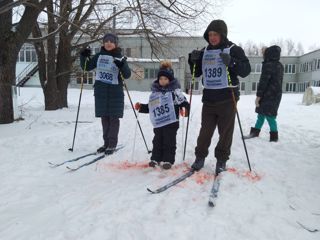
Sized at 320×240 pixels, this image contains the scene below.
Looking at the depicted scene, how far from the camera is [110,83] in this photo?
21.1 feet

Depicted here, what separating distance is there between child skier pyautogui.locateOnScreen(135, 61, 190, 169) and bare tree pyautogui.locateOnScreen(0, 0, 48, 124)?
233 inches

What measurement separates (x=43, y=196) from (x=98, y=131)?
4401 mm

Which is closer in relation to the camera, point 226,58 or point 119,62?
point 226,58

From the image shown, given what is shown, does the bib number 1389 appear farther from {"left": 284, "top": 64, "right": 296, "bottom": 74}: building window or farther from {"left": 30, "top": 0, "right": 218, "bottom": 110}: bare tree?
{"left": 284, "top": 64, "right": 296, "bottom": 74}: building window

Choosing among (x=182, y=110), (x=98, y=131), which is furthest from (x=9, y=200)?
(x=98, y=131)

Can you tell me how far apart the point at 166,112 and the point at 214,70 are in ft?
3.14

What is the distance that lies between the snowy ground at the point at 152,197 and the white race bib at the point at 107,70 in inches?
52.5

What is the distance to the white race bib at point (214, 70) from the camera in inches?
204

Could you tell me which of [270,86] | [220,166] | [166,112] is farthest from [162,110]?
[270,86]

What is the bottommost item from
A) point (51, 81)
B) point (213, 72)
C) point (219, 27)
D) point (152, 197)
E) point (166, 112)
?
point (152, 197)

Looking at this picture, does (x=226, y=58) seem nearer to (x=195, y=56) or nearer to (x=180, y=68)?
(x=195, y=56)

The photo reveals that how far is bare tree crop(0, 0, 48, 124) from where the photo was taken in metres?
9.95

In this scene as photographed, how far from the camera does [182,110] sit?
552 cm

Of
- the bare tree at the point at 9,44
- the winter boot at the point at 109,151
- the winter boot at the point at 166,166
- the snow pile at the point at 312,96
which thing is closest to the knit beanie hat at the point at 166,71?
the winter boot at the point at 166,166
